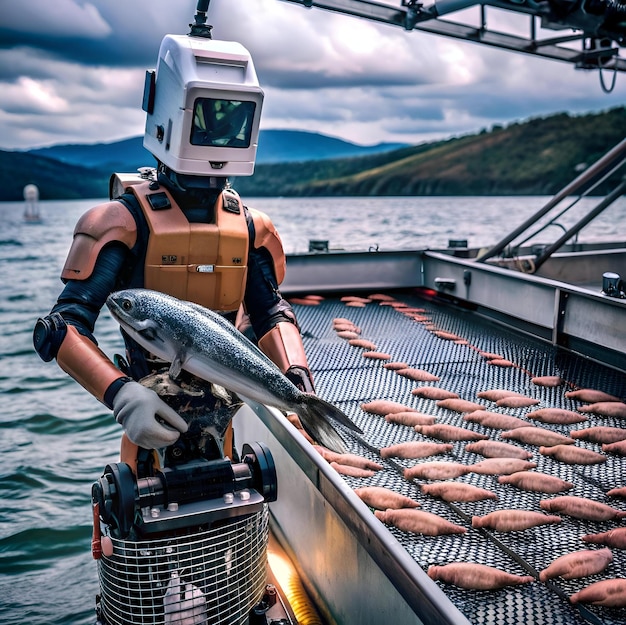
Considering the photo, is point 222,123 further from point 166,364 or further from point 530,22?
point 530,22

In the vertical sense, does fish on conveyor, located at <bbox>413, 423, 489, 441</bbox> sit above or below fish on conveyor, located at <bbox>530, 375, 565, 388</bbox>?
below

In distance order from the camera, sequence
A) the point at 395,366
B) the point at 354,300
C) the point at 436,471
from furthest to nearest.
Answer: the point at 354,300
the point at 395,366
the point at 436,471

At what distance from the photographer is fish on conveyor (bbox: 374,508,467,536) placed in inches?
118

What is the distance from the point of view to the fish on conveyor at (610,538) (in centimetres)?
290

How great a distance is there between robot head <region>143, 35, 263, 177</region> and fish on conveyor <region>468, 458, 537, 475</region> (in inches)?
76.6

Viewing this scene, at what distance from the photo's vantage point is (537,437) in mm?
3908

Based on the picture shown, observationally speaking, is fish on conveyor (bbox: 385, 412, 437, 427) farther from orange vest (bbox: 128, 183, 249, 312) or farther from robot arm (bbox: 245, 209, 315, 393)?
orange vest (bbox: 128, 183, 249, 312)

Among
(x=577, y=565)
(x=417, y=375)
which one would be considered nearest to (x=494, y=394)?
(x=417, y=375)

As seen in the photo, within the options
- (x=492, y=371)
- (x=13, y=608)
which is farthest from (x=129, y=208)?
(x=13, y=608)

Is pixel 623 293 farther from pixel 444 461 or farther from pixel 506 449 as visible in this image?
pixel 444 461

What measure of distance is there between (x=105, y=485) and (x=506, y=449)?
225 cm

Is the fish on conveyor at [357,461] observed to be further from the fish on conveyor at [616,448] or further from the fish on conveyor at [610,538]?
the fish on conveyor at [616,448]

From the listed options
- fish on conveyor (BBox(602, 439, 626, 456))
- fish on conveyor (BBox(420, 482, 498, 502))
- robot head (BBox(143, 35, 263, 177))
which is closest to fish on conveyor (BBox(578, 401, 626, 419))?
fish on conveyor (BBox(602, 439, 626, 456))

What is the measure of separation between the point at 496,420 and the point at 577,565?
4.93ft
